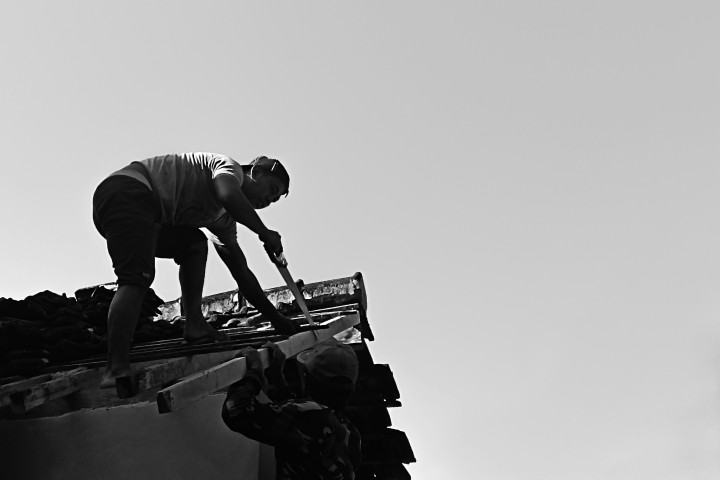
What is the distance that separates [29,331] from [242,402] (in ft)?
5.68

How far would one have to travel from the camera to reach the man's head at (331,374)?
103 inches

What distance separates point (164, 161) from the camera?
11.7 ft

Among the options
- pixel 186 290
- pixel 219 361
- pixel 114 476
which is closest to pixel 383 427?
pixel 186 290

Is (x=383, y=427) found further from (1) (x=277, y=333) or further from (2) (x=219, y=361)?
(2) (x=219, y=361)

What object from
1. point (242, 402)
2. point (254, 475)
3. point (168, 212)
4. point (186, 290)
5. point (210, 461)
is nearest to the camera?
point (242, 402)

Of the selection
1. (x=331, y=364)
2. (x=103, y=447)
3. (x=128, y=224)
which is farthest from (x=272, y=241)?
(x=103, y=447)

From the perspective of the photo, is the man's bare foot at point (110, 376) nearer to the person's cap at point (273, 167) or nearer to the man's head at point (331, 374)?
the man's head at point (331, 374)

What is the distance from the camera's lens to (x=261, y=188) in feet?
12.1

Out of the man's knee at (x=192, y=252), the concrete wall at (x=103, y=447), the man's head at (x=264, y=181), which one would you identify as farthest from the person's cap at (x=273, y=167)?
the concrete wall at (x=103, y=447)

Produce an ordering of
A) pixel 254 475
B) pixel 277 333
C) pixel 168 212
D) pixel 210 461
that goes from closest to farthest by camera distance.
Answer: pixel 210 461 → pixel 254 475 → pixel 168 212 → pixel 277 333

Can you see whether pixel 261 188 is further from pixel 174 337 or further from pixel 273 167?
pixel 174 337

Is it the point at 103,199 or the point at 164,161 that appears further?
the point at 164,161

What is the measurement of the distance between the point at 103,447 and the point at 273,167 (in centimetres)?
173

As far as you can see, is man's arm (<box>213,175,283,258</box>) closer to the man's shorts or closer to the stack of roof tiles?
the man's shorts
